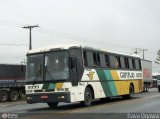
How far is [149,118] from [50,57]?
23.0ft

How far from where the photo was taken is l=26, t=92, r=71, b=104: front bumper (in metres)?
20.4

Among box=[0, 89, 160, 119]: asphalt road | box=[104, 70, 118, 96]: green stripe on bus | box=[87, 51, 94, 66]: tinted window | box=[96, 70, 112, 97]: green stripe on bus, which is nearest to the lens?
box=[0, 89, 160, 119]: asphalt road

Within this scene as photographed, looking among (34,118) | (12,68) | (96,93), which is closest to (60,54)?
(96,93)

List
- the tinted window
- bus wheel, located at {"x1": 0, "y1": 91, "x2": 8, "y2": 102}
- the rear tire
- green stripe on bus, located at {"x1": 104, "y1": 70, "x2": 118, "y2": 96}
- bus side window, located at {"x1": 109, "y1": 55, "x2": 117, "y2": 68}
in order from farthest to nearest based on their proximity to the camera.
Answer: bus wheel, located at {"x1": 0, "y1": 91, "x2": 8, "y2": 102}
the rear tire
bus side window, located at {"x1": 109, "y1": 55, "x2": 117, "y2": 68}
green stripe on bus, located at {"x1": 104, "y1": 70, "x2": 118, "y2": 96}
the tinted window

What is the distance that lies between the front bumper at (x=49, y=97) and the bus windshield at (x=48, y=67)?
0.72 meters

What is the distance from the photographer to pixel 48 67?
2089cm

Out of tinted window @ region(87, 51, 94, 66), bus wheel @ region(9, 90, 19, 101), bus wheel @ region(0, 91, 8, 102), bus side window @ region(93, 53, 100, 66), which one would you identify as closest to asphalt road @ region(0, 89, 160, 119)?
tinted window @ region(87, 51, 94, 66)

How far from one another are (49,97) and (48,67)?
56.2 inches

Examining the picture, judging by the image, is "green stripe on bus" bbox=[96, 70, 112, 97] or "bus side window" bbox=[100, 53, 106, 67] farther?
"bus side window" bbox=[100, 53, 106, 67]

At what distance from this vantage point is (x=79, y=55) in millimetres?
21781

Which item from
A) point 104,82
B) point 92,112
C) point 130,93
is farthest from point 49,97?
point 130,93

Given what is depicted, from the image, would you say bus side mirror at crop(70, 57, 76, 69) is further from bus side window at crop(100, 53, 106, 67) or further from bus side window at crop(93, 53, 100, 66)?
bus side window at crop(100, 53, 106, 67)

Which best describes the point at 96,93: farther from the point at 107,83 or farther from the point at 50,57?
the point at 50,57

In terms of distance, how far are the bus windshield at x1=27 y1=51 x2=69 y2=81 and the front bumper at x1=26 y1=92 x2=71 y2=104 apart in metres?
0.72
